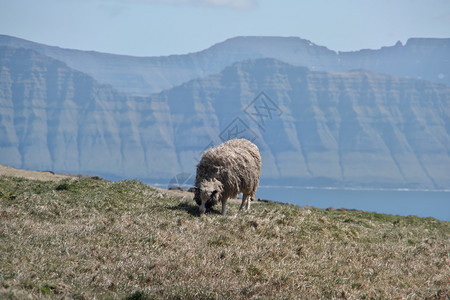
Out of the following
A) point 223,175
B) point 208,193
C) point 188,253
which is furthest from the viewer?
point 223,175

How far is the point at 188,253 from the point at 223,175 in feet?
25.9

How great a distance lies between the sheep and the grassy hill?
2.81ft

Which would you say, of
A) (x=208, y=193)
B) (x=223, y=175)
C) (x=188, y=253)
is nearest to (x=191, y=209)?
(x=208, y=193)

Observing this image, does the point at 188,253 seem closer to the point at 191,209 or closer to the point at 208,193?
the point at 208,193

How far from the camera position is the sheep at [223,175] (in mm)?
25078

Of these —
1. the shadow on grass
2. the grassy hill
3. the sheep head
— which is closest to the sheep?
the sheep head

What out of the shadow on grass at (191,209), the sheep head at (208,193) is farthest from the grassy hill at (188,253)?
the sheep head at (208,193)

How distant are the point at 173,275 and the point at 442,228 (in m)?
22.4

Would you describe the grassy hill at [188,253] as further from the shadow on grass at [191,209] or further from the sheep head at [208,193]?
the sheep head at [208,193]

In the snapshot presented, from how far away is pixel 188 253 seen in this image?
58.9 ft

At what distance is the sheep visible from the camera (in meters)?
25.1

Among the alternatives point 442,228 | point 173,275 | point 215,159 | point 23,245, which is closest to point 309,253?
point 173,275

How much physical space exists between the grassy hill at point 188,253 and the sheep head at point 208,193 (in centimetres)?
61

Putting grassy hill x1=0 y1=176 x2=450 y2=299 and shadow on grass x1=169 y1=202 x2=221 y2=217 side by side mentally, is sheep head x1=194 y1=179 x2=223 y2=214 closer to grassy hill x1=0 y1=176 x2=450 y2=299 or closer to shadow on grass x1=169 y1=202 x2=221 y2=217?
shadow on grass x1=169 y1=202 x2=221 y2=217
